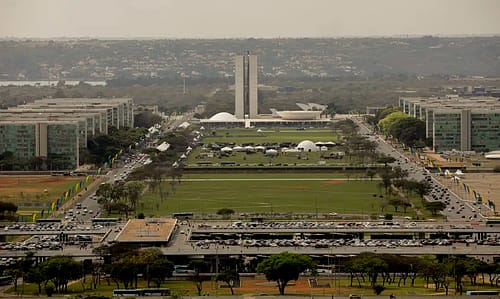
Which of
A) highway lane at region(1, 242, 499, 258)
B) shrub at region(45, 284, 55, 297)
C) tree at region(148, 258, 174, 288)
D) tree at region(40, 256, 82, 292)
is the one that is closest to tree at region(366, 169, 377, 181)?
highway lane at region(1, 242, 499, 258)

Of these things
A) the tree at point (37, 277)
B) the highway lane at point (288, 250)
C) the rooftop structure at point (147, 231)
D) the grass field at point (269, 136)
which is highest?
the grass field at point (269, 136)

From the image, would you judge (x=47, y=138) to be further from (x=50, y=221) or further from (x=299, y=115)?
(x=299, y=115)

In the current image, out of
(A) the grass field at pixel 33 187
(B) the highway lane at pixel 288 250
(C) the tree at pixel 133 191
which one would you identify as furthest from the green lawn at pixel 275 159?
(B) the highway lane at pixel 288 250

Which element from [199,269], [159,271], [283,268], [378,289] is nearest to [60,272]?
[159,271]

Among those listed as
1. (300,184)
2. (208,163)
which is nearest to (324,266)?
(300,184)

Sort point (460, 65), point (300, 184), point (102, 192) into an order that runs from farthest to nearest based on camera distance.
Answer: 1. point (460, 65)
2. point (300, 184)
3. point (102, 192)

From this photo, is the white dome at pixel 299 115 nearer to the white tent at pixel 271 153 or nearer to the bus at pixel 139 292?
the white tent at pixel 271 153

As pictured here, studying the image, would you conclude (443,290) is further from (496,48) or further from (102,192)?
(496,48)

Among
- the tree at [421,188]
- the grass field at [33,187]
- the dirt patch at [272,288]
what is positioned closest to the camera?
the dirt patch at [272,288]
